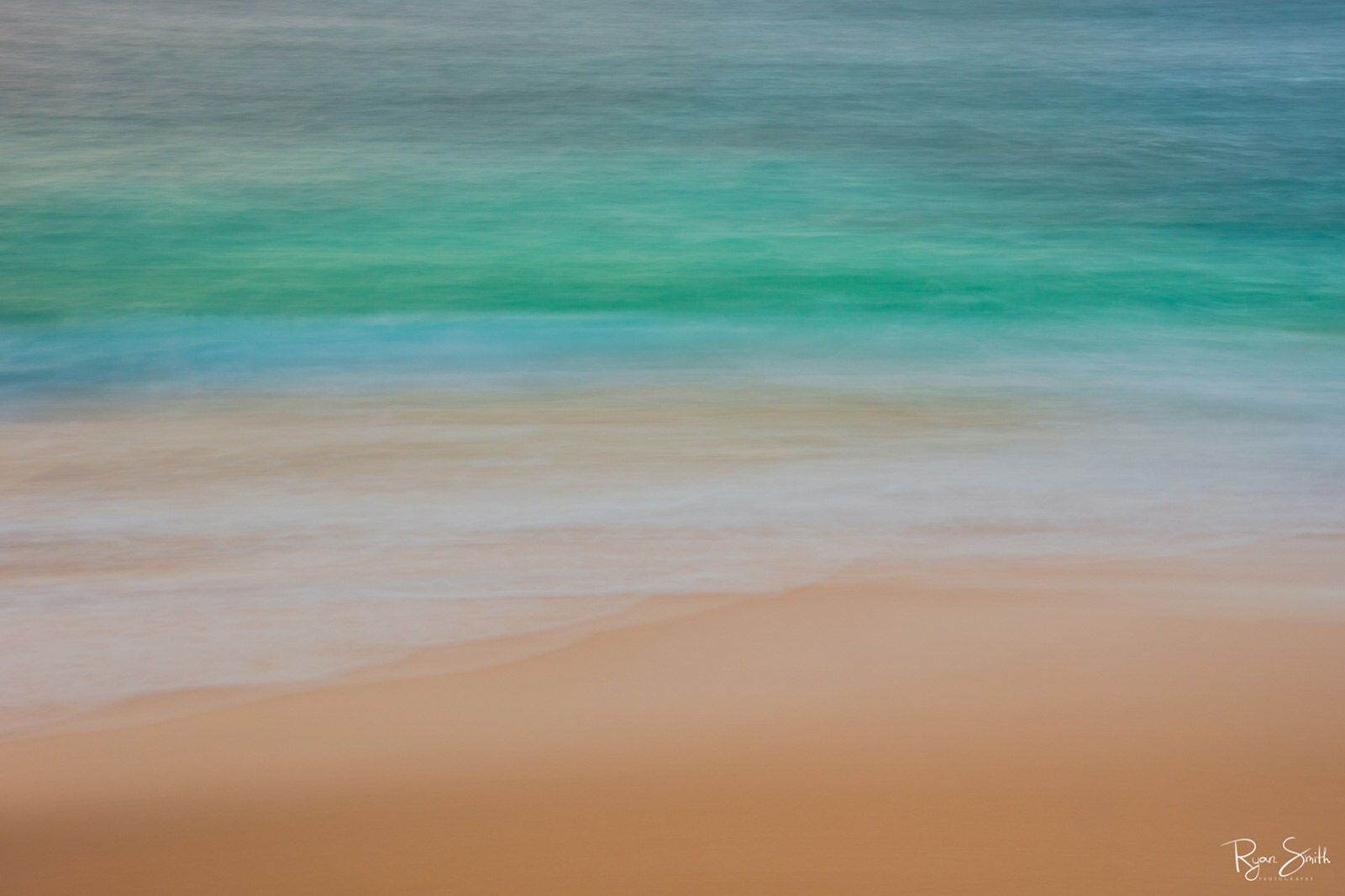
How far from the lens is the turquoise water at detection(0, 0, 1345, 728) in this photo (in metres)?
2.37

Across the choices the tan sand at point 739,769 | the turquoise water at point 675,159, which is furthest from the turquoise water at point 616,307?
the tan sand at point 739,769

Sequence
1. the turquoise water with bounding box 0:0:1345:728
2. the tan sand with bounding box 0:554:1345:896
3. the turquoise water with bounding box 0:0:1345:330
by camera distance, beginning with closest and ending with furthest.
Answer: the tan sand with bounding box 0:554:1345:896 → the turquoise water with bounding box 0:0:1345:728 → the turquoise water with bounding box 0:0:1345:330

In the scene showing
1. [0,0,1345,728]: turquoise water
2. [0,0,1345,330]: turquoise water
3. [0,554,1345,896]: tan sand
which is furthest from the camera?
[0,0,1345,330]: turquoise water

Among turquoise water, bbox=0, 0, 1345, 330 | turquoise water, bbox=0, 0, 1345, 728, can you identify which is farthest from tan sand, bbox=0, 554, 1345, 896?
turquoise water, bbox=0, 0, 1345, 330

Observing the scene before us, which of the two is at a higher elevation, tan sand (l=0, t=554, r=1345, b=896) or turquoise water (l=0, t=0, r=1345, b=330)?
turquoise water (l=0, t=0, r=1345, b=330)

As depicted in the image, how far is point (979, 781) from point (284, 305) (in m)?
3.99

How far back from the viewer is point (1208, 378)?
12.9 ft

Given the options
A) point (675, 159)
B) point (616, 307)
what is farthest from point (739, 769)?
point (675, 159)

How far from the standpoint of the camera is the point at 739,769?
1571 mm

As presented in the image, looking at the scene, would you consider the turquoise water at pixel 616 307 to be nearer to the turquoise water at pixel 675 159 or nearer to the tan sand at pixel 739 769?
the turquoise water at pixel 675 159

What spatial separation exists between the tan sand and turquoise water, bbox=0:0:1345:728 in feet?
0.69

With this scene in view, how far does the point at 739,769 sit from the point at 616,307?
3.48m

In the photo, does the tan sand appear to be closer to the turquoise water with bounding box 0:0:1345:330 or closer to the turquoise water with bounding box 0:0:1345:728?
the turquoise water with bounding box 0:0:1345:728

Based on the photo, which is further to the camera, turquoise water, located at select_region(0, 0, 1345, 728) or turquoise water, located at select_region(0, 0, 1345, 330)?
turquoise water, located at select_region(0, 0, 1345, 330)
